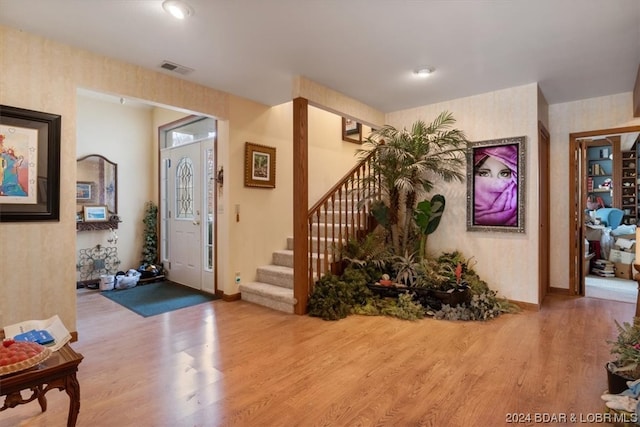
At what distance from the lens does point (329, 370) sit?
2438mm

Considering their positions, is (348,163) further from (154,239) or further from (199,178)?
(154,239)

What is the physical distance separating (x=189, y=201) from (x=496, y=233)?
443 centimetres

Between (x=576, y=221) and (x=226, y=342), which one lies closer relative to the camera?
(x=226, y=342)

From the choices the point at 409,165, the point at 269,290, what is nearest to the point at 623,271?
the point at 409,165

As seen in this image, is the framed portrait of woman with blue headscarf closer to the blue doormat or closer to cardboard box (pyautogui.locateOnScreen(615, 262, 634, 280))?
cardboard box (pyautogui.locateOnScreen(615, 262, 634, 280))

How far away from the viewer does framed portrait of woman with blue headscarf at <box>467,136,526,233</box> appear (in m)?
4.02

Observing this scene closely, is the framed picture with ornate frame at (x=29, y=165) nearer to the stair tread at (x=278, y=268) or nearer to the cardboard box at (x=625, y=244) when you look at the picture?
the stair tread at (x=278, y=268)

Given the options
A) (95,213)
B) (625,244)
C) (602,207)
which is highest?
(602,207)

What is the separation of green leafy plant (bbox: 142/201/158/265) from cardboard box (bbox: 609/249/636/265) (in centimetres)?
788

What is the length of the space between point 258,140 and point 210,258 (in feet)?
6.08

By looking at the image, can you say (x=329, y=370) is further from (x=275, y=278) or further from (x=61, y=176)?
(x=61, y=176)

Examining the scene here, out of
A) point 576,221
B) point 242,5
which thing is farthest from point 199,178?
point 576,221

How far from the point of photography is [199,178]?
496cm

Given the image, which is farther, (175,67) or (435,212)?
(435,212)
